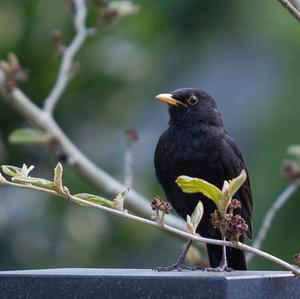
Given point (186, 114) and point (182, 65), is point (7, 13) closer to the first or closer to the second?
point (182, 65)

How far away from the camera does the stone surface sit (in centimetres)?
330

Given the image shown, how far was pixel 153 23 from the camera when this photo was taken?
32.2 ft

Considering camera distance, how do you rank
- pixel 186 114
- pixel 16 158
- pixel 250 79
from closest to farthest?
pixel 186 114 < pixel 16 158 < pixel 250 79

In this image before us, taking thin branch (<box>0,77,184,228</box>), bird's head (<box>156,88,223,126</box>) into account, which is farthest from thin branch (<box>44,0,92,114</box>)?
bird's head (<box>156,88,223,126</box>)

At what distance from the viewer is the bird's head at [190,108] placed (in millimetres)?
5723

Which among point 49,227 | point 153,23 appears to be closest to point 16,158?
point 49,227

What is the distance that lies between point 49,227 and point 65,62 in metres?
3.34

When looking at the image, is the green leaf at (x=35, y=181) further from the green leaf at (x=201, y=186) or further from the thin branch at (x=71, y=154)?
the thin branch at (x=71, y=154)

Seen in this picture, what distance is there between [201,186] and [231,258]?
7.20 feet

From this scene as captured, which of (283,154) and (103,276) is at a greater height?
(103,276)

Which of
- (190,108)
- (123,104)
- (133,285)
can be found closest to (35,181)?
(133,285)

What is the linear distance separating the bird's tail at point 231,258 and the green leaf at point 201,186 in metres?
2.15

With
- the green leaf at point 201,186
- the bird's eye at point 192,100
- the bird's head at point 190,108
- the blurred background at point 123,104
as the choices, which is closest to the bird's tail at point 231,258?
the bird's head at point 190,108

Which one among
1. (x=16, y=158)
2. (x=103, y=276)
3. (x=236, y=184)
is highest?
(x=236, y=184)
